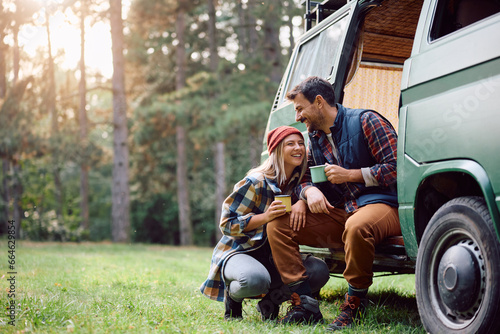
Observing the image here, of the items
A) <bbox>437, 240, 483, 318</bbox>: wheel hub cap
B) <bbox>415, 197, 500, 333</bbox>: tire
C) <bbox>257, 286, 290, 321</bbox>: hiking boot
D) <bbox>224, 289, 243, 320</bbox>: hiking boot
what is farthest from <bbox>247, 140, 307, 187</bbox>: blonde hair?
<bbox>437, 240, 483, 318</bbox>: wheel hub cap

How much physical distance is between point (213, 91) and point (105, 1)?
4.71 meters

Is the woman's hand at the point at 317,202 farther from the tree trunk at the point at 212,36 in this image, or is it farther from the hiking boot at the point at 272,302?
the tree trunk at the point at 212,36

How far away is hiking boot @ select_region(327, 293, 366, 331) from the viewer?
339cm

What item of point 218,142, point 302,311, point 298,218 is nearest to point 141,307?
point 302,311

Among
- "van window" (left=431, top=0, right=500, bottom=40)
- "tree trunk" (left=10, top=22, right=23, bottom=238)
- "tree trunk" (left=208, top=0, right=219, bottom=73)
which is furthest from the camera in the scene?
"tree trunk" (left=208, top=0, right=219, bottom=73)

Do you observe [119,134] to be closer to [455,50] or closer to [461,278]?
[455,50]

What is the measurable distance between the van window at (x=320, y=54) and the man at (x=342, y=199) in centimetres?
71

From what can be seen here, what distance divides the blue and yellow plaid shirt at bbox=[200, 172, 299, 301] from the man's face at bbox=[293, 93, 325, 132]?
53 centimetres

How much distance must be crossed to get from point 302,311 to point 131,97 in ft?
69.9

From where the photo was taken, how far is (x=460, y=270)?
255 centimetres

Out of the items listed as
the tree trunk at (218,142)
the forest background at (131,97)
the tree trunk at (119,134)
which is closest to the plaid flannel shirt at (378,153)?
the forest background at (131,97)

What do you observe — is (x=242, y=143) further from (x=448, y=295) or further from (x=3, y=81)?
(x=448, y=295)

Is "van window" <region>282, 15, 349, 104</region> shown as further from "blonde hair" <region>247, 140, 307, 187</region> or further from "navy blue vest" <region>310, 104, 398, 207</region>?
"blonde hair" <region>247, 140, 307, 187</region>

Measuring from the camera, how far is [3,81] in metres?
17.2
